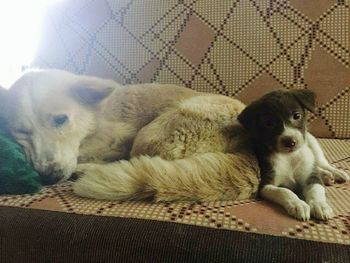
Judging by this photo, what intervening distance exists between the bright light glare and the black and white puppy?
1.39 metres

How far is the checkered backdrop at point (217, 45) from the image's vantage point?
1607mm

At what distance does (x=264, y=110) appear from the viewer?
3.47 ft

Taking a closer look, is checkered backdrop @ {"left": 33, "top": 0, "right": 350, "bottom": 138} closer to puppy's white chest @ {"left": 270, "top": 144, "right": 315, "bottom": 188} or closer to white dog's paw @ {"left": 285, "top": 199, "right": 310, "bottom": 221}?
puppy's white chest @ {"left": 270, "top": 144, "right": 315, "bottom": 188}

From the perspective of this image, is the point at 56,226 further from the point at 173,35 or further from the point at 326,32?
the point at 326,32

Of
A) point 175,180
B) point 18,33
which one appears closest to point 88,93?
point 175,180

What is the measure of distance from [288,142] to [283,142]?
1 cm

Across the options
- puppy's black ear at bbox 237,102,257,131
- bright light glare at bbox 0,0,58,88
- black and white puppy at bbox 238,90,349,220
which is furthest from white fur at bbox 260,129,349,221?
bright light glare at bbox 0,0,58,88

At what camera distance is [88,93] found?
1342 mm

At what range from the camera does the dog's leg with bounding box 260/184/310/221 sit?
2.77ft

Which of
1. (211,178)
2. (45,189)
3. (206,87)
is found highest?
(206,87)

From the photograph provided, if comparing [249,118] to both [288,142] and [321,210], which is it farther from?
[321,210]

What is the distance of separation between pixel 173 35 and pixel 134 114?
0.58 meters

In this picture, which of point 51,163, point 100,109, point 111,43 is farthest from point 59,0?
point 51,163

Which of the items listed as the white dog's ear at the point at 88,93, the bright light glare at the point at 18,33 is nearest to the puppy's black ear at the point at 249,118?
the white dog's ear at the point at 88,93
